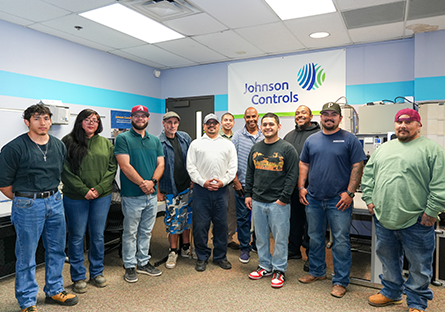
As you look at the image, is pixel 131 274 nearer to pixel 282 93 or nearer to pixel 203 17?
pixel 203 17

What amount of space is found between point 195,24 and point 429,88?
3158mm

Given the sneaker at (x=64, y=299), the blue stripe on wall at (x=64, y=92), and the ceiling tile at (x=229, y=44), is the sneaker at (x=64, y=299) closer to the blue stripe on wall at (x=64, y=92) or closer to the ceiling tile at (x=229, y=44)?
the blue stripe on wall at (x=64, y=92)

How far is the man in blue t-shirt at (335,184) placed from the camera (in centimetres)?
255

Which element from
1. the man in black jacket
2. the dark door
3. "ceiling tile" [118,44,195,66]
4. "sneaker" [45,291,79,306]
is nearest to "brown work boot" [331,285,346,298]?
the man in black jacket

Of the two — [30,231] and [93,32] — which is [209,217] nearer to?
[30,231]

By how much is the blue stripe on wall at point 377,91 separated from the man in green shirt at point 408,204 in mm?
2611

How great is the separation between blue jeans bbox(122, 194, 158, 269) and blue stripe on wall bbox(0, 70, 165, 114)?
2.51 m

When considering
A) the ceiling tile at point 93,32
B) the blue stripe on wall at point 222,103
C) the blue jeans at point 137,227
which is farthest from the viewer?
the blue stripe on wall at point 222,103

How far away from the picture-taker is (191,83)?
20.3ft

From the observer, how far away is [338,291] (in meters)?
2.58

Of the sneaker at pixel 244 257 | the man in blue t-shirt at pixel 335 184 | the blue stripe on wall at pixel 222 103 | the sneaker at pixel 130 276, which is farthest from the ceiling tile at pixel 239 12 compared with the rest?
the sneaker at pixel 130 276

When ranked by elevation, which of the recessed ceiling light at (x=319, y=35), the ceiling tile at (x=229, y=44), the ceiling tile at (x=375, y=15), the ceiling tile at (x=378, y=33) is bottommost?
the ceiling tile at (x=378, y=33)

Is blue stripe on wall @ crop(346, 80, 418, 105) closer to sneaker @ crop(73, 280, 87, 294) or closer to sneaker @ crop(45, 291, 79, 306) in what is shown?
sneaker @ crop(73, 280, 87, 294)

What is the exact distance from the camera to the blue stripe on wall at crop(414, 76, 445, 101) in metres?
4.12
